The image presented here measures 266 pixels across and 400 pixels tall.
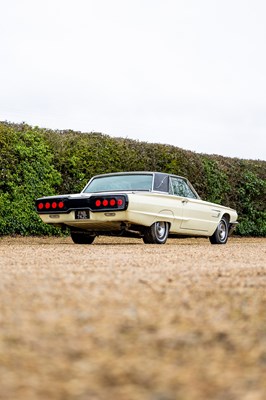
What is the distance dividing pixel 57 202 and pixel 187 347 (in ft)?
29.8

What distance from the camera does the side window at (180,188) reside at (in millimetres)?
12250

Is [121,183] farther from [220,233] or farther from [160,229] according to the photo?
[220,233]

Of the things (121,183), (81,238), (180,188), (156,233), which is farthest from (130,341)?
(180,188)

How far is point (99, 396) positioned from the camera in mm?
1749

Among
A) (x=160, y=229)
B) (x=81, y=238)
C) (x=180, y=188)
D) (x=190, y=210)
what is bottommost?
(x=81, y=238)

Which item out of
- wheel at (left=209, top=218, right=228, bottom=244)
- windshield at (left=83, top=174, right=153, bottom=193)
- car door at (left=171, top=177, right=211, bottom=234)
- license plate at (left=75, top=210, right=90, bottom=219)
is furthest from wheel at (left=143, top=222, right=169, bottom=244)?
wheel at (left=209, top=218, right=228, bottom=244)

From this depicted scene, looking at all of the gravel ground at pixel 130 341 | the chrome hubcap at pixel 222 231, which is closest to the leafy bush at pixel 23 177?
the chrome hubcap at pixel 222 231

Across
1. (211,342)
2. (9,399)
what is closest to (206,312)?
(211,342)

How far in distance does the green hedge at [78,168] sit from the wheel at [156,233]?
3473 mm

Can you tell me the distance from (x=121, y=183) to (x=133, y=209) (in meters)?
1.24

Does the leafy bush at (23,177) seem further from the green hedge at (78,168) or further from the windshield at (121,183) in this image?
the windshield at (121,183)

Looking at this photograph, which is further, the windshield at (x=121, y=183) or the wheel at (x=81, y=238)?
the wheel at (x=81, y=238)

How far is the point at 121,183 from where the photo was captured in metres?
11.9

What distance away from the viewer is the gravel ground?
6.05 ft
